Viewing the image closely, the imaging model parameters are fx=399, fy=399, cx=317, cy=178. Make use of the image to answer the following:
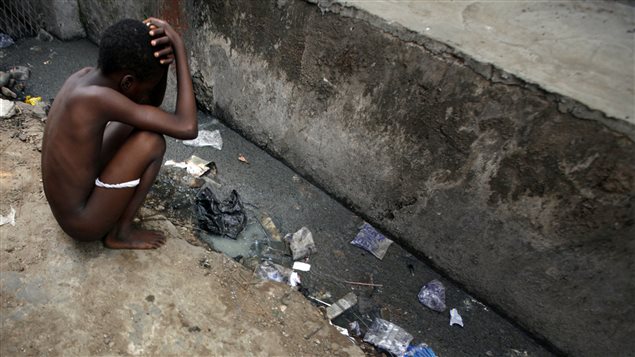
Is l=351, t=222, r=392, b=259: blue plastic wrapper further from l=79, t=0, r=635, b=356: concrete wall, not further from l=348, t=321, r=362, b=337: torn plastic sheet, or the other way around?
l=348, t=321, r=362, b=337: torn plastic sheet

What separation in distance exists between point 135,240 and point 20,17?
371cm

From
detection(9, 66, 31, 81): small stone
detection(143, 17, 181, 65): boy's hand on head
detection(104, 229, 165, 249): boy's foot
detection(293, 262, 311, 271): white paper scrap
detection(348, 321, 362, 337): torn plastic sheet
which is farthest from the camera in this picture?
detection(9, 66, 31, 81): small stone

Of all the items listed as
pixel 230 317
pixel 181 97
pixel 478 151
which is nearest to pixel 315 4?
pixel 181 97

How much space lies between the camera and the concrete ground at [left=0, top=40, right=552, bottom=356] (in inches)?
75.8

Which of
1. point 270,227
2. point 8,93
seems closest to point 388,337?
point 270,227

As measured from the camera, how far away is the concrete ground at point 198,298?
75.8 inches

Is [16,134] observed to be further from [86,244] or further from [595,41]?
[595,41]

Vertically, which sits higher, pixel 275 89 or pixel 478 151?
pixel 478 151

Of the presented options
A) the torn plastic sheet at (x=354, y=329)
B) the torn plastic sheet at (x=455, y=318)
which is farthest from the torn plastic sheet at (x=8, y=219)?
the torn plastic sheet at (x=455, y=318)

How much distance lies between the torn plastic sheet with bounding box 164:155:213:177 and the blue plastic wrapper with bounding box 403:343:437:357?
1.93 meters

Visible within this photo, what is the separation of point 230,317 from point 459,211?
4.85ft

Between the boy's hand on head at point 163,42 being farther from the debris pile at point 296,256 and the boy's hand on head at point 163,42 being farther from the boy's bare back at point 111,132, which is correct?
the debris pile at point 296,256

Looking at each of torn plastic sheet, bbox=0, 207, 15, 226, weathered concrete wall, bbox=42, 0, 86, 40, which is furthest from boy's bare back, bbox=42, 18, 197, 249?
weathered concrete wall, bbox=42, 0, 86, 40

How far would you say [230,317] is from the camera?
6.94 feet
